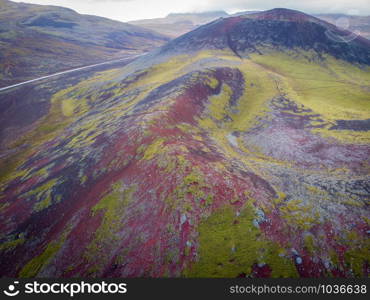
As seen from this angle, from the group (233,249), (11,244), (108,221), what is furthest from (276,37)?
(11,244)

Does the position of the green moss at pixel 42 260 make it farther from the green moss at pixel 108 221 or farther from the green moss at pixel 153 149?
the green moss at pixel 153 149

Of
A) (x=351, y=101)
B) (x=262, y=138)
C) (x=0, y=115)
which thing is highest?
(x=351, y=101)

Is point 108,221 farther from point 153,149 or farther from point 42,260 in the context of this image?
point 153,149

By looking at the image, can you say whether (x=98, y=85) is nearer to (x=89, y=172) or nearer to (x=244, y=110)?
(x=244, y=110)

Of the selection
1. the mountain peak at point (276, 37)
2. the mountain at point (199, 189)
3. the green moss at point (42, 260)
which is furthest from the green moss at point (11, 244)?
the mountain peak at point (276, 37)

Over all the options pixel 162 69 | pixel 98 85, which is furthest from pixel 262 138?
pixel 98 85

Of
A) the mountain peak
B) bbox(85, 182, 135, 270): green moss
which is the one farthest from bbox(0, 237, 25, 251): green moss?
the mountain peak
